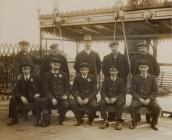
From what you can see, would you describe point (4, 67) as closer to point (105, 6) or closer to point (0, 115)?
point (0, 115)

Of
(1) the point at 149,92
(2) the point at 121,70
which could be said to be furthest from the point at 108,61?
(1) the point at 149,92

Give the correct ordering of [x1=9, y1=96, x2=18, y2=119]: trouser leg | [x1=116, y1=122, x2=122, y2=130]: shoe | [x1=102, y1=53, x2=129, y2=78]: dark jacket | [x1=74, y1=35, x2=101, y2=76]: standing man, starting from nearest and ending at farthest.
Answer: [x1=116, y1=122, x2=122, y2=130]: shoe, [x1=9, y1=96, x2=18, y2=119]: trouser leg, [x1=102, y1=53, x2=129, y2=78]: dark jacket, [x1=74, y1=35, x2=101, y2=76]: standing man

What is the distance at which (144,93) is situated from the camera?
5461mm

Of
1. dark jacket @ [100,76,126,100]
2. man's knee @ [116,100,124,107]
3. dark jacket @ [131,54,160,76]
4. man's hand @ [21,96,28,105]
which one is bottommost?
man's knee @ [116,100,124,107]

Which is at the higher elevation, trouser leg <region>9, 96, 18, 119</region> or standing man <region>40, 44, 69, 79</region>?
standing man <region>40, 44, 69, 79</region>

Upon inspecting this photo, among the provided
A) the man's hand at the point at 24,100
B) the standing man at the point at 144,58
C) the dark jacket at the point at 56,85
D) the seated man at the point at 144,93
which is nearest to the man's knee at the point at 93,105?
the dark jacket at the point at 56,85

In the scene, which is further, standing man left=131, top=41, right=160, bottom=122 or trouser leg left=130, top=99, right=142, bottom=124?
standing man left=131, top=41, right=160, bottom=122

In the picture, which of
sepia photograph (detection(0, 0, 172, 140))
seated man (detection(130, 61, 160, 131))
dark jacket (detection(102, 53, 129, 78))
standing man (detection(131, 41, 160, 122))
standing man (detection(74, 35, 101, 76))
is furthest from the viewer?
standing man (detection(74, 35, 101, 76))

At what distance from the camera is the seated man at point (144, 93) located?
5.27 meters

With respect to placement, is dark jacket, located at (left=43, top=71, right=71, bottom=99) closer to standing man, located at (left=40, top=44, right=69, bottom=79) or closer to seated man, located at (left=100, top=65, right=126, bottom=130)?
standing man, located at (left=40, top=44, right=69, bottom=79)

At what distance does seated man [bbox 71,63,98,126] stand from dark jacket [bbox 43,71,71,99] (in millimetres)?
184

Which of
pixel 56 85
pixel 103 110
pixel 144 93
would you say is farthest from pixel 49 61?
pixel 144 93

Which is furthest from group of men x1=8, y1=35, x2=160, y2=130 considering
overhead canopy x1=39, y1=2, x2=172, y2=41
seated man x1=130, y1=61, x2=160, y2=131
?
overhead canopy x1=39, y1=2, x2=172, y2=41

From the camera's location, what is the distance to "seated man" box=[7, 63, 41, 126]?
5.45 metres
